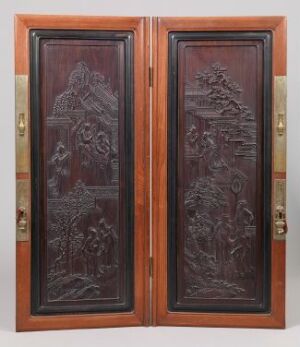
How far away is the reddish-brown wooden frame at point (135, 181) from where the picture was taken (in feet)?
10.3

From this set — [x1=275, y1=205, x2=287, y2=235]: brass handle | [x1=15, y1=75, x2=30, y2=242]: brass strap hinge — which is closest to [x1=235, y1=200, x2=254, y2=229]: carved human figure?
[x1=275, y1=205, x2=287, y2=235]: brass handle

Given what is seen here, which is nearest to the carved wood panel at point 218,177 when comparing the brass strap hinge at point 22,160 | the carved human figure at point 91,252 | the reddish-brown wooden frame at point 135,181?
the reddish-brown wooden frame at point 135,181

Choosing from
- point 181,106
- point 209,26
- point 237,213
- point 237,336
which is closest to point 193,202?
point 237,213

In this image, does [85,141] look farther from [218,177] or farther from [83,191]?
[218,177]

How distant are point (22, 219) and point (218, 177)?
1.05 meters

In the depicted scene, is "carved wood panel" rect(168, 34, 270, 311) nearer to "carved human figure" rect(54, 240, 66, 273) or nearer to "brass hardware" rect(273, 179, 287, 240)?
"brass hardware" rect(273, 179, 287, 240)

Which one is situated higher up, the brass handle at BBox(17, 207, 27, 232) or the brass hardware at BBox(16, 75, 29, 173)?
the brass hardware at BBox(16, 75, 29, 173)

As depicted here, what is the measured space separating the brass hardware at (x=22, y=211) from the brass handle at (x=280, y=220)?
4.27 feet

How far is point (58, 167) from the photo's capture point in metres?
3.21

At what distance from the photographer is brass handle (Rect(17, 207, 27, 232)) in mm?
3189

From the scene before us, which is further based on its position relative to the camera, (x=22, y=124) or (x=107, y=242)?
(x=107, y=242)

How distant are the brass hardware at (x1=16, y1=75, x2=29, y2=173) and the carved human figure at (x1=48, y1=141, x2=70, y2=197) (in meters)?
0.14

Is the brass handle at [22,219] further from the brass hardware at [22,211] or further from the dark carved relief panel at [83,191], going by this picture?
the dark carved relief panel at [83,191]

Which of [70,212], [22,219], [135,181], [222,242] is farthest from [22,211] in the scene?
[222,242]
